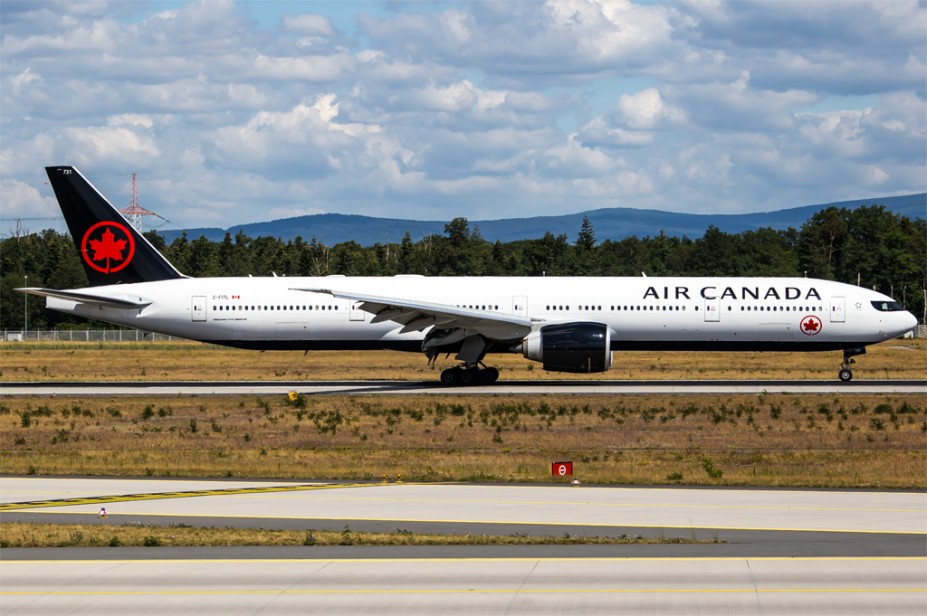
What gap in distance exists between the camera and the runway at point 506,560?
12.4 m

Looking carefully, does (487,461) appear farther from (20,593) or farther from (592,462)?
(20,593)

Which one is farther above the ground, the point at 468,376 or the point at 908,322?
the point at 908,322

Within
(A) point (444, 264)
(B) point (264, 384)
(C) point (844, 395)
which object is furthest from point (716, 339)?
(A) point (444, 264)

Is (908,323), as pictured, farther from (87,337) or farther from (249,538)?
(87,337)

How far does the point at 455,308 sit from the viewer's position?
4078 centimetres

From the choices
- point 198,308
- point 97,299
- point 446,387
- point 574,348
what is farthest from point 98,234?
point 574,348

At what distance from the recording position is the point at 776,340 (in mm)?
41000

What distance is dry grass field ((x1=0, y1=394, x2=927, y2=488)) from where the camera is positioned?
76.4 ft

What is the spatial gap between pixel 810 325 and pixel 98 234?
26.0 metres

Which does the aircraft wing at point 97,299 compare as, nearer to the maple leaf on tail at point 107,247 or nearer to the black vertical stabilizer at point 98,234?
the black vertical stabilizer at point 98,234

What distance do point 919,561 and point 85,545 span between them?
1065cm

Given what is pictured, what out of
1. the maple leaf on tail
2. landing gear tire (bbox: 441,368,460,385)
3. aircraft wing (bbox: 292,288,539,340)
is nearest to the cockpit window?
aircraft wing (bbox: 292,288,539,340)

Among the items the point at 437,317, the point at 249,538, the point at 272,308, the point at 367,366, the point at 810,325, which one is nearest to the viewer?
the point at 249,538

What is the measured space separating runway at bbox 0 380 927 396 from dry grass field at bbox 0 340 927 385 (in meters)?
3.64
